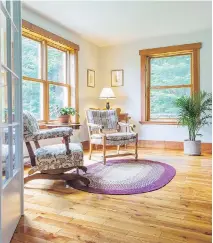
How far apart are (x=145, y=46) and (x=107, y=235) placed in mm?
4363

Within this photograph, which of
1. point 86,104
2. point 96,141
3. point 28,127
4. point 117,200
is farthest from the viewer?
point 86,104

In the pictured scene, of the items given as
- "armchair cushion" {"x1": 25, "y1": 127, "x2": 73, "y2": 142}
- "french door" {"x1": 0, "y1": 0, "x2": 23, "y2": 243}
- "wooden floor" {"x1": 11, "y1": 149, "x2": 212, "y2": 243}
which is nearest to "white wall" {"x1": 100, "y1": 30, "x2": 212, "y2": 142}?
"wooden floor" {"x1": 11, "y1": 149, "x2": 212, "y2": 243}

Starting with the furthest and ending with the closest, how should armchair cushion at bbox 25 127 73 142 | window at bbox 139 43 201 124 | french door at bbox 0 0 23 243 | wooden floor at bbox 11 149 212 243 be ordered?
window at bbox 139 43 201 124 < armchair cushion at bbox 25 127 73 142 < wooden floor at bbox 11 149 212 243 < french door at bbox 0 0 23 243

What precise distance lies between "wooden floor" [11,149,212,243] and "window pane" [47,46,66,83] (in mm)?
2253

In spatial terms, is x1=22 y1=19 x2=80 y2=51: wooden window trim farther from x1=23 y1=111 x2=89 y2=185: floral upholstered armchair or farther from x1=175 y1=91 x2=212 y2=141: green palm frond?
x1=175 y1=91 x2=212 y2=141: green palm frond

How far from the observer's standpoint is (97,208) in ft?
6.32

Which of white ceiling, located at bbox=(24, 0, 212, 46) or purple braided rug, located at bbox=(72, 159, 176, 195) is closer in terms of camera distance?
purple braided rug, located at bbox=(72, 159, 176, 195)

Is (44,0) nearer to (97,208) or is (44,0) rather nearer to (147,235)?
(97,208)

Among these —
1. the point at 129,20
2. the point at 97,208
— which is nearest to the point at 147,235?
the point at 97,208

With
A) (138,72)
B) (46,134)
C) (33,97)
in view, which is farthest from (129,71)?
(46,134)

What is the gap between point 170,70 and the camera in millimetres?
4980

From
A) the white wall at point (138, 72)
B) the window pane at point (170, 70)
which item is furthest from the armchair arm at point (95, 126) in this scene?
the window pane at point (170, 70)

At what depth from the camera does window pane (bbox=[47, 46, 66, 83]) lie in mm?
4191

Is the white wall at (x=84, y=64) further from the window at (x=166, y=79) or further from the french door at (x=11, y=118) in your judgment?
the french door at (x=11, y=118)
